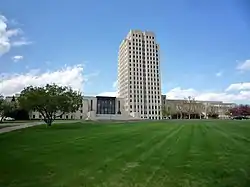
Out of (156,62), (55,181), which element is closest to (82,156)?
(55,181)

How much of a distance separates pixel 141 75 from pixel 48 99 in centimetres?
13440

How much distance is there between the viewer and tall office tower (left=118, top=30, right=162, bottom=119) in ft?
558

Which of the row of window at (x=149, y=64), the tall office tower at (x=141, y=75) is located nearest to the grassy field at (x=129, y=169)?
the tall office tower at (x=141, y=75)

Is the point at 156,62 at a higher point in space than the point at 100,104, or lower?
higher

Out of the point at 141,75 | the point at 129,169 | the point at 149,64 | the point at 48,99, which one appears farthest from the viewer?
the point at 149,64

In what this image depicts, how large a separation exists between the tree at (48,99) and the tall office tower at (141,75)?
121643 millimetres

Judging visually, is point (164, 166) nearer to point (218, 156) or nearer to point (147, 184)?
point (147, 184)

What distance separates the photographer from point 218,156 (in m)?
12.3

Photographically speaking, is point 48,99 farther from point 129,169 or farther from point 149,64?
point 149,64

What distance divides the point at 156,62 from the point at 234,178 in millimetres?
173787

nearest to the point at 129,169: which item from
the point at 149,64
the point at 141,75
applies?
the point at 141,75

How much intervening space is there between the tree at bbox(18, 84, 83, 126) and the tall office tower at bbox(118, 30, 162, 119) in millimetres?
121643

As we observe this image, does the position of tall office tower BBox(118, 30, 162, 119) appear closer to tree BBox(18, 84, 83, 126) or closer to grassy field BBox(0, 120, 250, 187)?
tree BBox(18, 84, 83, 126)

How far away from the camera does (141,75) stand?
174125mm
